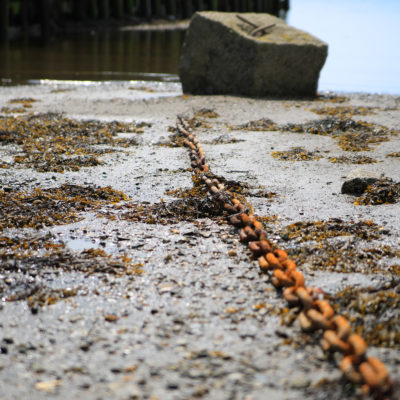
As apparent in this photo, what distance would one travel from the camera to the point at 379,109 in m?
7.98

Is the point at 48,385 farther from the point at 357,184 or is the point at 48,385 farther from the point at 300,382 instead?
the point at 357,184

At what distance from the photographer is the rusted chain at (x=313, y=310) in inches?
65.7

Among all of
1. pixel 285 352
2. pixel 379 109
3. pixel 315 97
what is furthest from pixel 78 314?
pixel 315 97

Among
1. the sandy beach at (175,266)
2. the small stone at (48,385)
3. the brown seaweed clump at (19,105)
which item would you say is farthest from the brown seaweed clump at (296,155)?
the brown seaweed clump at (19,105)

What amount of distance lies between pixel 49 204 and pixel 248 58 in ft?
19.3

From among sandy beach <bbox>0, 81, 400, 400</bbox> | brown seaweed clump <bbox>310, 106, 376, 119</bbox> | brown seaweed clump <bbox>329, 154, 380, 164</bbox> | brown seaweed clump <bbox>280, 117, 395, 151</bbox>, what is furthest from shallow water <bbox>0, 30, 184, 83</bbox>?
brown seaweed clump <bbox>329, 154, 380, 164</bbox>

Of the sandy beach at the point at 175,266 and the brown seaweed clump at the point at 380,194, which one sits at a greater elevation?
the brown seaweed clump at the point at 380,194

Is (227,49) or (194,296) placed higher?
(227,49)

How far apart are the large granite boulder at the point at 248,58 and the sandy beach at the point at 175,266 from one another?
3.14 meters

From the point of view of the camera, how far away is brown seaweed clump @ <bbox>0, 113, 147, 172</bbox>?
4801mm

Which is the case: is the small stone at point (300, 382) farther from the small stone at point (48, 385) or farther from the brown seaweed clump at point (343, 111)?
the brown seaweed clump at point (343, 111)

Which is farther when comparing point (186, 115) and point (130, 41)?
point (130, 41)

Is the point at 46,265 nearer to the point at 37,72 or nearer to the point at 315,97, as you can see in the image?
the point at 315,97

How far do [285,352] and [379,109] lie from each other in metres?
6.77
